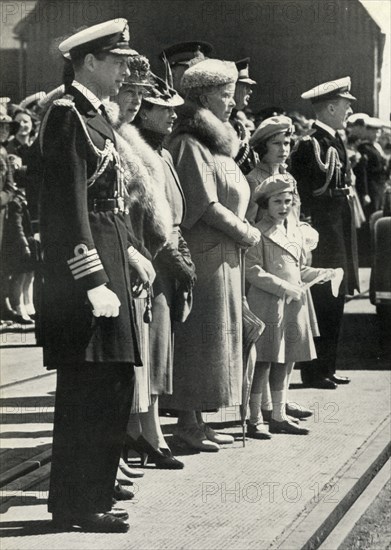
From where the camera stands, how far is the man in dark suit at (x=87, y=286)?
15.9 ft

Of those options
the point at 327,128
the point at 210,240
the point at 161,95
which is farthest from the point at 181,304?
the point at 327,128

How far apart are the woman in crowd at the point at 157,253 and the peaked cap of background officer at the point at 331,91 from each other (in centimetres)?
278

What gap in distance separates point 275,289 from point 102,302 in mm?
2756

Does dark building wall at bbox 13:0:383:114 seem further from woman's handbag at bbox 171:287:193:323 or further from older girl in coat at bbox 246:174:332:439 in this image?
woman's handbag at bbox 171:287:193:323

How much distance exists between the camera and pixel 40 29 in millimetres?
9578

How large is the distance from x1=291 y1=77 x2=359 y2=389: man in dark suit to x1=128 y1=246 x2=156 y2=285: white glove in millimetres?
3708

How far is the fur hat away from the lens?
6867mm

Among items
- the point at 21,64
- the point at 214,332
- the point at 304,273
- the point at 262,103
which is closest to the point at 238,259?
the point at 214,332

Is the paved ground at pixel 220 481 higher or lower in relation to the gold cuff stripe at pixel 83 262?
lower

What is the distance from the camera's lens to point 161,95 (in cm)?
640

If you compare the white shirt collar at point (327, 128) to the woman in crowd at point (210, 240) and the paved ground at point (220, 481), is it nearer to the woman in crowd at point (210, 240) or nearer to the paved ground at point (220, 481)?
the paved ground at point (220, 481)

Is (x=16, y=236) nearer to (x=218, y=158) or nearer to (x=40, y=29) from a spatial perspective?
(x=40, y=29)

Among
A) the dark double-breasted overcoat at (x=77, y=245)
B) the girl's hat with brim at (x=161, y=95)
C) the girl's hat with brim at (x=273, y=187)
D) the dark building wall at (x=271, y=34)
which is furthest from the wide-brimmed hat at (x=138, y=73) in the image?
the dark building wall at (x=271, y=34)

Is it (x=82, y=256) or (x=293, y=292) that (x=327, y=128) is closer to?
(x=293, y=292)
